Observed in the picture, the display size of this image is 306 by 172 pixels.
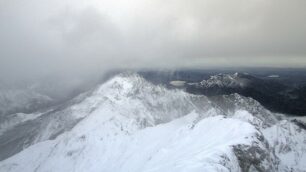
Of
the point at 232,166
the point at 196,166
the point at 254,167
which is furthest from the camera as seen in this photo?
the point at 254,167

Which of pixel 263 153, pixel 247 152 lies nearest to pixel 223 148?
pixel 247 152

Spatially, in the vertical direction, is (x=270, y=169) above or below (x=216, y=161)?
below

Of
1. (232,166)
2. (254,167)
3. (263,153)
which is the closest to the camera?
(232,166)

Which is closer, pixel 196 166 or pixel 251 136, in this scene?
pixel 196 166

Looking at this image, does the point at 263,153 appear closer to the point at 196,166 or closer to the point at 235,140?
the point at 235,140

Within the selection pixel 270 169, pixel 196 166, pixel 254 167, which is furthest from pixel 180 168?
pixel 270 169

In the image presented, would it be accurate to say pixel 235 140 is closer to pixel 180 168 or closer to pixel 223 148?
pixel 223 148

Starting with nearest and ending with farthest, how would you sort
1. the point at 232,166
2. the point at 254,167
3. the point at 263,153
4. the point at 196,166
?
the point at 196,166
the point at 232,166
the point at 254,167
the point at 263,153

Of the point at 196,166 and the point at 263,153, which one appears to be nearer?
the point at 196,166

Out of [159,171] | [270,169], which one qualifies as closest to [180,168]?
[159,171]
